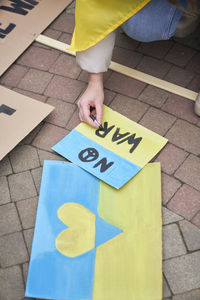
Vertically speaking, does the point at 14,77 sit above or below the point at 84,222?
above

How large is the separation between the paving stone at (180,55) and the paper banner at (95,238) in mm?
659

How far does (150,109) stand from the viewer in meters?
1.84

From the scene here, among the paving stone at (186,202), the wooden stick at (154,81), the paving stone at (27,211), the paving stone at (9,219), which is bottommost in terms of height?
the paving stone at (9,219)

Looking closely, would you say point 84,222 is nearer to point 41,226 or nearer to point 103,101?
point 41,226

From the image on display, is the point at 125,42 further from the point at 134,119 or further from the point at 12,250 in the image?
the point at 12,250

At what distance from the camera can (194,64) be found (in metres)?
1.98

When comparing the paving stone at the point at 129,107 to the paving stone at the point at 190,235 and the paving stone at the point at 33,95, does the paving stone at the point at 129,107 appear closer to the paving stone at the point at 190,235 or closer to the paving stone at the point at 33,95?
the paving stone at the point at 33,95

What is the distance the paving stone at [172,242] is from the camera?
1.47m

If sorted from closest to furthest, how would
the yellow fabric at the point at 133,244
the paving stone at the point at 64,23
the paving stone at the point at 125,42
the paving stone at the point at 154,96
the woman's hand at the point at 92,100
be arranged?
the yellow fabric at the point at 133,244 < the woman's hand at the point at 92,100 < the paving stone at the point at 154,96 < the paving stone at the point at 125,42 < the paving stone at the point at 64,23

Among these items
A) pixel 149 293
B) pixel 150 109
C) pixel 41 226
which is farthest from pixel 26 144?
pixel 149 293

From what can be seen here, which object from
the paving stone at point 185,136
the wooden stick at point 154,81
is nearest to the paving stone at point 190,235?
the paving stone at point 185,136

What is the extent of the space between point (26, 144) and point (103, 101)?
437 mm

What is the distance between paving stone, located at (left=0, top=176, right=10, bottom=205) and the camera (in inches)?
64.2

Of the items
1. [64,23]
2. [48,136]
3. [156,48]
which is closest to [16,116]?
[48,136]
